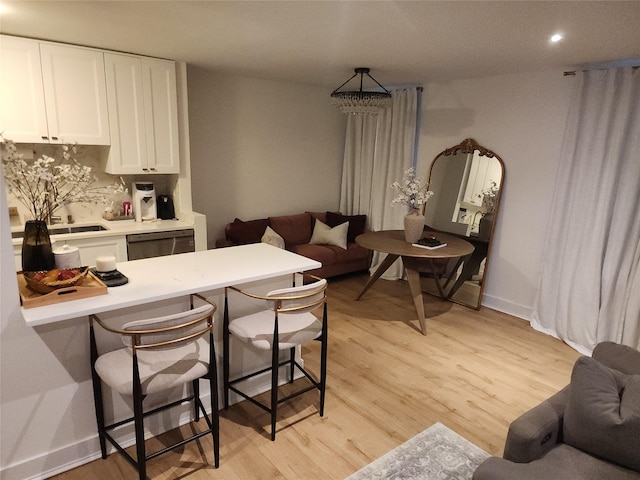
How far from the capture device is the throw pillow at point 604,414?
1571 millimetres

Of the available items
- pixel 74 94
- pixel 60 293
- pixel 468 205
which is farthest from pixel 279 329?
pixel 468 205

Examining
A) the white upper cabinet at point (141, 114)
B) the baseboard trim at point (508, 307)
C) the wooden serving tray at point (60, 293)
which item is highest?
the white upper cabinet at point (141, 114)

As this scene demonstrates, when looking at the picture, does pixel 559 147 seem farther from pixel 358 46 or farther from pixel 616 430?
pixel 616 430

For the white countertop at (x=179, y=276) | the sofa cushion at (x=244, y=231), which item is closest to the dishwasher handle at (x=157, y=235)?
the sofa cushion at (x=244, y=231)

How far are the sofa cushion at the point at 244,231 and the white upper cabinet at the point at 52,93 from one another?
164 centimetres

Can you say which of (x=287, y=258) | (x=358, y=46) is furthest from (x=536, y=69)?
(x=287, y=258)

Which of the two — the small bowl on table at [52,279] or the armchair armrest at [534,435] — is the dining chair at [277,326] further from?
the armchair armrest at [534,435]

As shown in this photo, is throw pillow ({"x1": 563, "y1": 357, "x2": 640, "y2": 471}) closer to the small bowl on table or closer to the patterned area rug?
the patterned area rug

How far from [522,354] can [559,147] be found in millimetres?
1947

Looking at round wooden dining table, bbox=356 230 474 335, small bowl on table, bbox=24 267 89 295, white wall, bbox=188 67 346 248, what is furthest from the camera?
white wall, bbox=188 67 346 248

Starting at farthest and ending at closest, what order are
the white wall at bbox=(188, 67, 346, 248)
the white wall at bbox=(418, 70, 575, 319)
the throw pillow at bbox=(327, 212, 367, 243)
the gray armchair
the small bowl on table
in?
the throw pillow at bbox=(327, 212, 367, 243), the white wall at bbox=(188, 67, 346, 248), the white wall at bbox=(418, 70, 575, 319), the small bowl on table, the gray armchair

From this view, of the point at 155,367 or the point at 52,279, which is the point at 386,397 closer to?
the point at 155,367

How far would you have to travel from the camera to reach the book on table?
3898mm

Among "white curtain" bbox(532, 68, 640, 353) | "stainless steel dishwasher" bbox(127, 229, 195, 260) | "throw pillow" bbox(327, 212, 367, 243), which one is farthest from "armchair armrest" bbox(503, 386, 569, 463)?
"throw pillow" bbox(327, 212, 367, 243)
